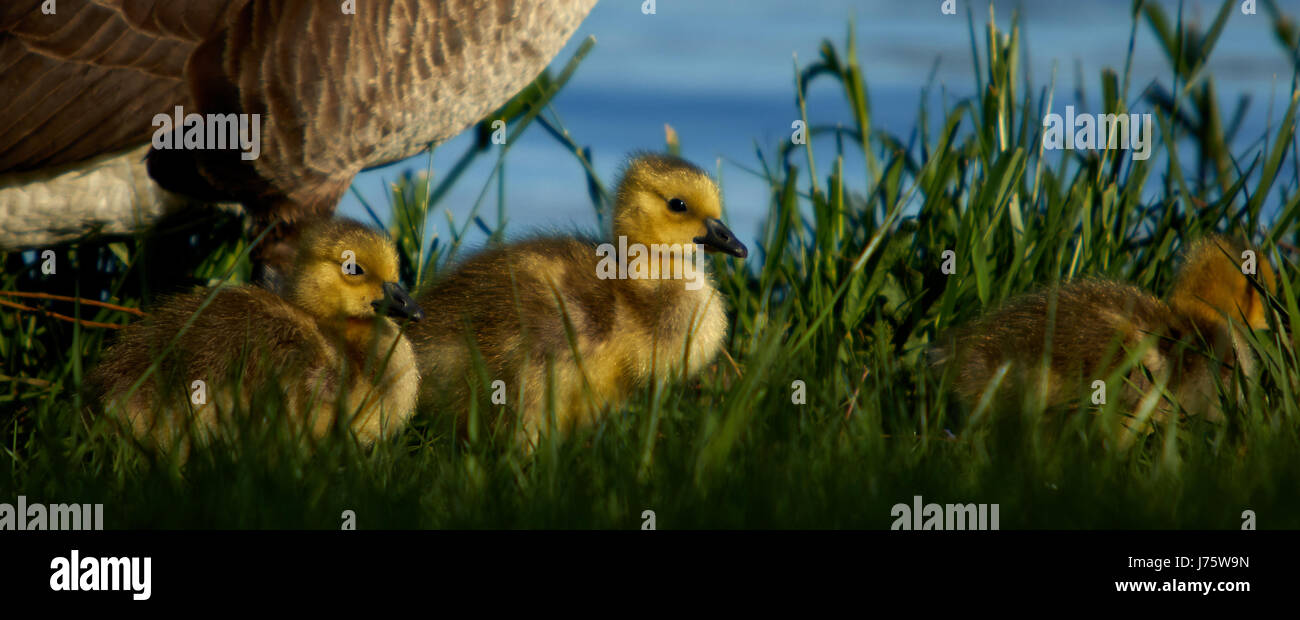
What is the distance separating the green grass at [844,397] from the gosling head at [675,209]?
0.31 m

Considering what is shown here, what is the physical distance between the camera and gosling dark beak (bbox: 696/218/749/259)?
362 cm

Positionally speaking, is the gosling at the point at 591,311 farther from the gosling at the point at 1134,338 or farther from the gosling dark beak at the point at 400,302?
the gosling at the point at 1134,338

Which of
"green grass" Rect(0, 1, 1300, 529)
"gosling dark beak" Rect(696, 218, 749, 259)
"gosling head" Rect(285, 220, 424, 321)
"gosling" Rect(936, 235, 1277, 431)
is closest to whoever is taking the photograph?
"green grass" Rect(0, 1, 1300, 529)

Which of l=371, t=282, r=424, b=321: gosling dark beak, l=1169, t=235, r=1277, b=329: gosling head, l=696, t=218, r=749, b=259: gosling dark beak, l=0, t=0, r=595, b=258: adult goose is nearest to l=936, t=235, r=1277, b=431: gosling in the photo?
l=1169, t=235, r=1277, b=329: gosling head

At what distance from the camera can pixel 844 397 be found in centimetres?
368

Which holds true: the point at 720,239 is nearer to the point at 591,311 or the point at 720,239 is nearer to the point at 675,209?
the point at 675,209

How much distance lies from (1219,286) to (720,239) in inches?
59.2

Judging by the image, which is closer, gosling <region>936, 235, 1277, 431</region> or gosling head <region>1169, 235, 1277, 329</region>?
gosling <region>936, 235, 1277, 431</region>

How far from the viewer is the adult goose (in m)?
3.95

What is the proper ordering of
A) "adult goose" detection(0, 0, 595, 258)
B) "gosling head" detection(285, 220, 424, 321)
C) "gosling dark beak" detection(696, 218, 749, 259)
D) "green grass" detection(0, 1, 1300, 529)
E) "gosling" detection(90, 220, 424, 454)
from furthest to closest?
1. "adult goose" detection(0, 0, 595, 258)
2. "gosling dark beak" detection(696, 218, 749, 259)
3. "gosling head" detection(285, 220, 424, 321)
4. "gosling" detection(90, 220, 424, 454)
5. "green grass" detection(0, 1, 1300, 529)

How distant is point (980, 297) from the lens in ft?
13.0

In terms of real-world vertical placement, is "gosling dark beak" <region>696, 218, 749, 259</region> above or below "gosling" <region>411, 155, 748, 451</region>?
above

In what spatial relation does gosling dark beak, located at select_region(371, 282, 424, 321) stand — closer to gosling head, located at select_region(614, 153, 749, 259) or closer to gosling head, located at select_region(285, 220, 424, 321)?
gosling head, located at select_region(285, 220, 424, 321)
